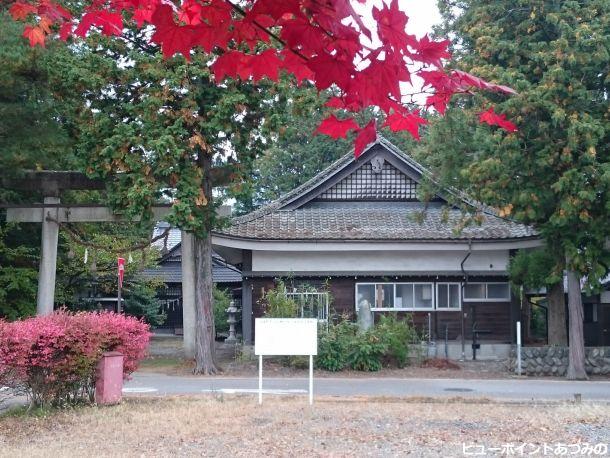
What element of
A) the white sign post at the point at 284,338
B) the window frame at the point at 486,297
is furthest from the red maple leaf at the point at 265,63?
the window frame at the point at 486,297

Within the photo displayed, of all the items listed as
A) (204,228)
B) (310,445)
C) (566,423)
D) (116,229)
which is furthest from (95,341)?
(116,229)

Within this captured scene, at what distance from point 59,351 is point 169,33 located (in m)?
8.98

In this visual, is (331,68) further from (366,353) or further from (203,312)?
(366,353)

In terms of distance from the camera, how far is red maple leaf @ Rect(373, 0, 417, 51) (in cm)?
304

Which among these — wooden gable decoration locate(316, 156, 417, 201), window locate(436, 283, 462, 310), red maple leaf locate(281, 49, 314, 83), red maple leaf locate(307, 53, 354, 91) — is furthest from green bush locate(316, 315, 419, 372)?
red maple leaf locate(307, 53, 354, 91)

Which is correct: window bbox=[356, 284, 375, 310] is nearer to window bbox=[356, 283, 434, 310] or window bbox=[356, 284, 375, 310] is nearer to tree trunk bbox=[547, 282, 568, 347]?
window bbox=[356, 283, 434, 310]

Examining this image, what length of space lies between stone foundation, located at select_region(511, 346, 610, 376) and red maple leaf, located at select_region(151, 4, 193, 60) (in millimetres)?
19336

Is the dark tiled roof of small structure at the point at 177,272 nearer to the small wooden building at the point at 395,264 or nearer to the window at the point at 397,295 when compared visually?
the small wooden building at the point at 395,264

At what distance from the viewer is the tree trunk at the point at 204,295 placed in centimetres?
2019

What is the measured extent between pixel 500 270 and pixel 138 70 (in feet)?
43.7

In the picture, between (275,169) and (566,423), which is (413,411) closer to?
(566,423)

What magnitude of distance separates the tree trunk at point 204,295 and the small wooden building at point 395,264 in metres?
2.98

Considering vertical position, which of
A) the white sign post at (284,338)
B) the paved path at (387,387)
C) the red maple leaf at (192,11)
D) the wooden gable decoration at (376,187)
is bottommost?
the paved path at (387,387)

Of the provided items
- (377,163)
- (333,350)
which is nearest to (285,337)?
(333,350)
